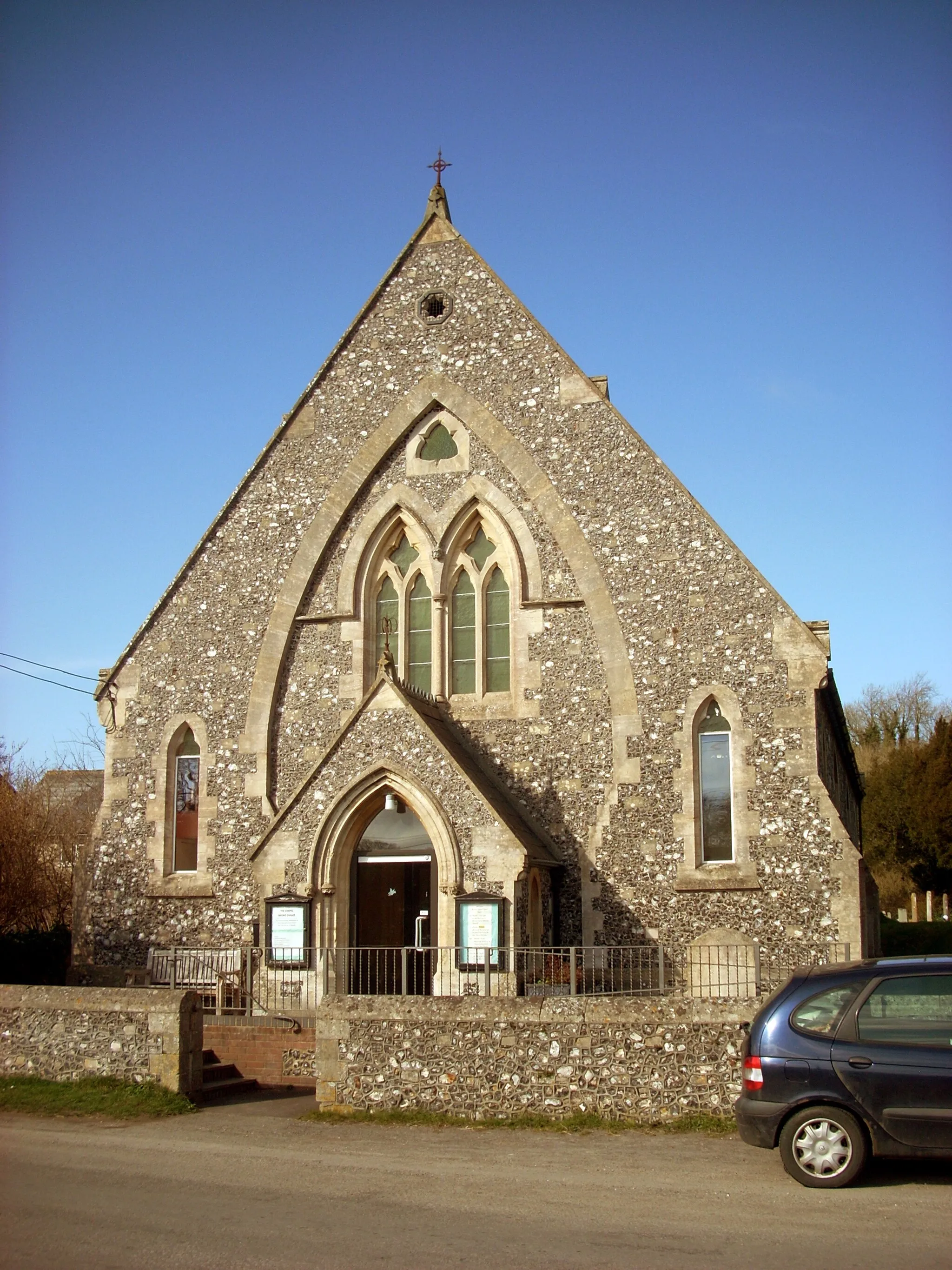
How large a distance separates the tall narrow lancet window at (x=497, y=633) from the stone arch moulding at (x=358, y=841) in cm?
290

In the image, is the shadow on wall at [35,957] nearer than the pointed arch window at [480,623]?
No

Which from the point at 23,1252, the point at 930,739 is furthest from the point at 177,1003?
the point at 930,739

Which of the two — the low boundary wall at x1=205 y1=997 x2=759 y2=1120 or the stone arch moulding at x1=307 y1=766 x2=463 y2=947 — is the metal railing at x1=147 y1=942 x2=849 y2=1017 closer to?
the stone arch moulding at x1=307 y1=766 x2=463 y2=947

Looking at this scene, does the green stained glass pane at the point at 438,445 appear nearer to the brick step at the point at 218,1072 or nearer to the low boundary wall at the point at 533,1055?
the brick step at the point at 218,1072

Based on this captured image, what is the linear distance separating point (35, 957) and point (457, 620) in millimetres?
9555

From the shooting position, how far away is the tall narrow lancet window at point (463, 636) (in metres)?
20.4

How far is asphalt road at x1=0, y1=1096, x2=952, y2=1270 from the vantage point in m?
7.96

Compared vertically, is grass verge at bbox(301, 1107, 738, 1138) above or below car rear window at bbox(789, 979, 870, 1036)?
below

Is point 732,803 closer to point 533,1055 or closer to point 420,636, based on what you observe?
point 420,636

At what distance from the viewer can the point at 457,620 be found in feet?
68.0

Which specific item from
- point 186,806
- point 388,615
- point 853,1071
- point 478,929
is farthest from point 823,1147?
point 186,806

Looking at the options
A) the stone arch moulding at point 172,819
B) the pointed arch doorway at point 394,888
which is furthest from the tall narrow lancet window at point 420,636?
the stone arch moulding at point 172,819

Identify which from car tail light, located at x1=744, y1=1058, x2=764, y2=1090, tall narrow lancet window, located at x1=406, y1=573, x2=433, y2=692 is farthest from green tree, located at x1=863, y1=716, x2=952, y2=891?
car tail light, located at x1=744, y1=1058, x2=764, y2=1090

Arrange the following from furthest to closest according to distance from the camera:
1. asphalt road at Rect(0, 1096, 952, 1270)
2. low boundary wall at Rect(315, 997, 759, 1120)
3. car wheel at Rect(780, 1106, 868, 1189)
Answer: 1. low boundary wall at Rect(315, 997, 759, 1120)
2. car wheel at Rect(780, 1106, 868, 1189)
3. asphalt road at Rect(0, 1096, 952, 1270)
